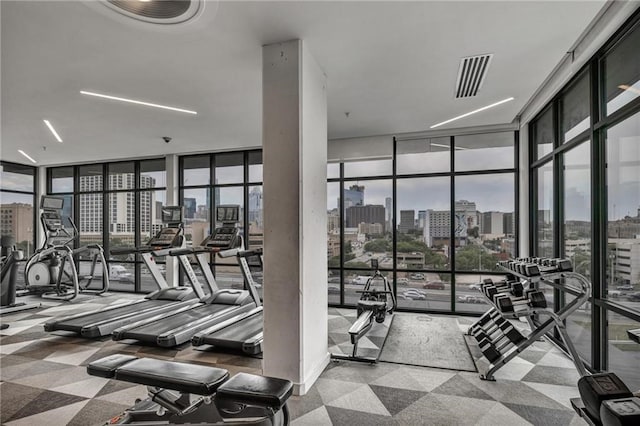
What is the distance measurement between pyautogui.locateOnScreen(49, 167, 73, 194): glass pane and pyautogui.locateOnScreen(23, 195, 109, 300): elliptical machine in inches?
76.3

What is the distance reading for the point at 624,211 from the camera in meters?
2.73

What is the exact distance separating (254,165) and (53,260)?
451 centimetres

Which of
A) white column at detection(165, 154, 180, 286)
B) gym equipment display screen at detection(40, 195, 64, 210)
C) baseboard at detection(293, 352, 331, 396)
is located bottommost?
baseboard at detection(293, 352, 331, 396)

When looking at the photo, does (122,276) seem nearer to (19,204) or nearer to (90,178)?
(90,178)

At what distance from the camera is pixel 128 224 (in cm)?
762

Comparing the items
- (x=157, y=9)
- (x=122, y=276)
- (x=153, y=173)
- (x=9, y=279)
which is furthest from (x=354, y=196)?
(x=9, y=279)

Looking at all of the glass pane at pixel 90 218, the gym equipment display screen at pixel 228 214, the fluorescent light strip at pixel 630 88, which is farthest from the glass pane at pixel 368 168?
the glass pane at pixel 90 218

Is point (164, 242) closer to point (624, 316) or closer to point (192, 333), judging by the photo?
point (192, 333)

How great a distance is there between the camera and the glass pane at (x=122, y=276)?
750 cm

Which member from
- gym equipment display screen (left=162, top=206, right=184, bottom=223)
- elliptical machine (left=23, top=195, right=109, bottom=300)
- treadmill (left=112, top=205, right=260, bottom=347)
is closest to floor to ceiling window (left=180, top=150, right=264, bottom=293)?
treadmill (left=112, top=205, right=260, bottom=347)

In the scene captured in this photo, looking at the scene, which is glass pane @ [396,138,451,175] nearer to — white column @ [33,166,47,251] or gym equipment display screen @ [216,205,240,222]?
gym equipment display screen @ [216,205,240,222]

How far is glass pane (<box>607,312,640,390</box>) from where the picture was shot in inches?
106

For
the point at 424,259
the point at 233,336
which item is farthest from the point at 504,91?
the point at 233,336

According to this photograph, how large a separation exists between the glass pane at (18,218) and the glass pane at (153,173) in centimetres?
318
